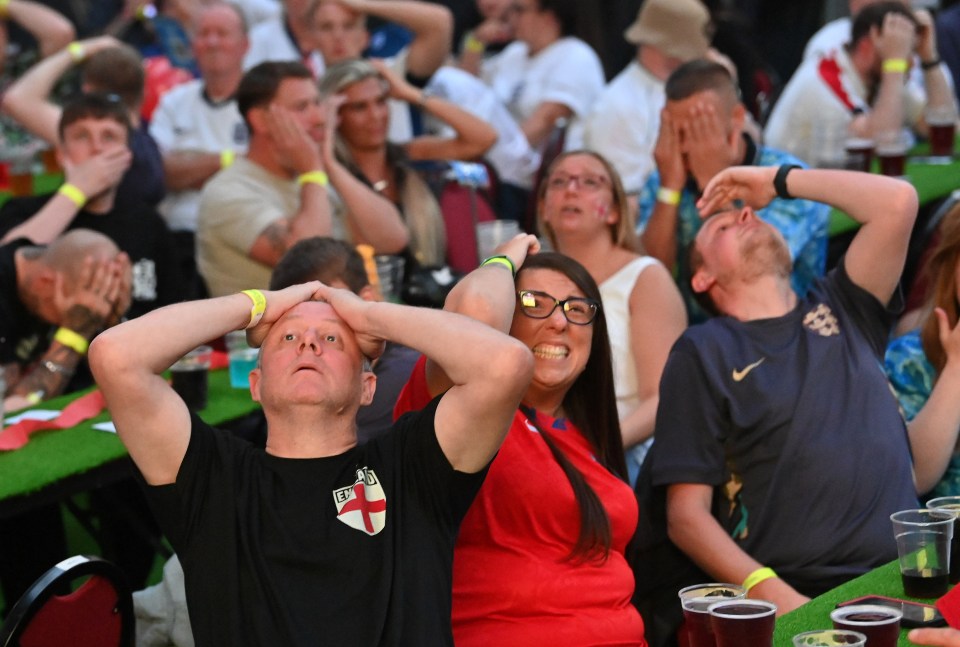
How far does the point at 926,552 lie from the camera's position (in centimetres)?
231

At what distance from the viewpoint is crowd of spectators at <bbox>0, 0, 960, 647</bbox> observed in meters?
2.23

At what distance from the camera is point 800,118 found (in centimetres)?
587

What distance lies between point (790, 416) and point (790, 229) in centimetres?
116

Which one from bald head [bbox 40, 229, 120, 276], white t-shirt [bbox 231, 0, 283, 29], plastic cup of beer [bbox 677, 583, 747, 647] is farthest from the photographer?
white t-shirt [bbox 231, 0, 283, 29]

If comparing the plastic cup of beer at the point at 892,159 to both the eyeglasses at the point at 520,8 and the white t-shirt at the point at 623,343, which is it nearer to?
the white t-shirt at the point at 623,343

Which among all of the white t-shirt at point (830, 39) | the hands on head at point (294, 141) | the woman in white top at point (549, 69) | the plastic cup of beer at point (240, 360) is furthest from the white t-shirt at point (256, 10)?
the plastic cup of beer at point (240, 360)

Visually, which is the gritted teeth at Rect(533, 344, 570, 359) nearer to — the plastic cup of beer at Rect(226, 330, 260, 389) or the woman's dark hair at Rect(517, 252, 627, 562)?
the woman's dark hair at Rect(517, 252, 627, 562)

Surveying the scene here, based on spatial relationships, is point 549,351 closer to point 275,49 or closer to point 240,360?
point 240,360

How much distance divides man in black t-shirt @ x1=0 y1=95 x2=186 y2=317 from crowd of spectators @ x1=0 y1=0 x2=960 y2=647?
0.04 ft

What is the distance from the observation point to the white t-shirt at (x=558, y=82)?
6.33 m

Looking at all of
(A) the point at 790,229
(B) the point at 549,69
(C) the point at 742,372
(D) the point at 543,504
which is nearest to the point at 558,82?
(B) the point at 549,69

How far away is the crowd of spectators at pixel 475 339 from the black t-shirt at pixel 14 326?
1 centimetres

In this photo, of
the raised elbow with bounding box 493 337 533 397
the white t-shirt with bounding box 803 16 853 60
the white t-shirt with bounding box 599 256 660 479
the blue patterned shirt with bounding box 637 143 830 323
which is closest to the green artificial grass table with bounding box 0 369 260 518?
the white t-shirt with bounding box 599 256 660 479

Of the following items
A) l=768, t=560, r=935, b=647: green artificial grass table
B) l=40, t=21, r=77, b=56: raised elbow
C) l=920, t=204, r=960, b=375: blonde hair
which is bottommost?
l=768, t=560, r=935, b=647: green artificial grass table
